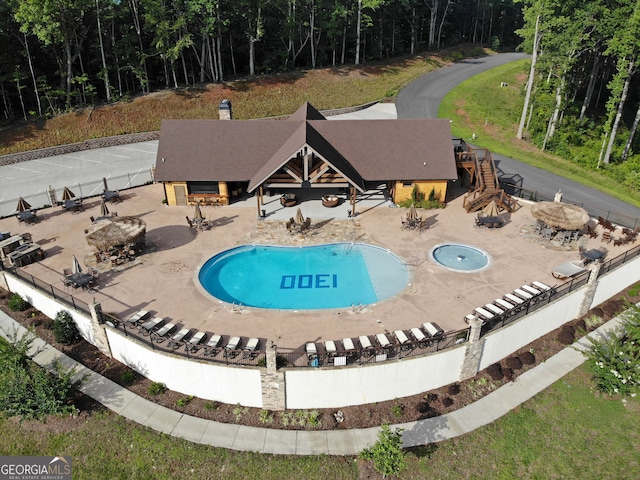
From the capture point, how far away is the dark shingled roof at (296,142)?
3347cm

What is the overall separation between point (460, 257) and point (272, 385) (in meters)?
14.9

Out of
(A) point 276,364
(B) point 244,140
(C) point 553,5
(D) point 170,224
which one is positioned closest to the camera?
(A) point 276,364

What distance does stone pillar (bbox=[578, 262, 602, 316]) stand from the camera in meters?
23.9

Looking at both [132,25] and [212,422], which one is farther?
[132,25]

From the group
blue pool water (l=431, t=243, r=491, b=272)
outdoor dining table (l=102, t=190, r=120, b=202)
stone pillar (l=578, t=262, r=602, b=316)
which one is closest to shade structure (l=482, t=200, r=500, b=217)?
blue pool water (l=431, t=243, r=491, b=272)

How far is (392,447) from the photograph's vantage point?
1625 centimetres

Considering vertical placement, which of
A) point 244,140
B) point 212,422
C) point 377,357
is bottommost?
point 212,422

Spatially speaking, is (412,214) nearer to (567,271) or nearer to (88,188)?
(567,271)

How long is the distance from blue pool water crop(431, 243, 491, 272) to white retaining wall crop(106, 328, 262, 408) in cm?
1385

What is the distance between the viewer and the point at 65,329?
22.5 m

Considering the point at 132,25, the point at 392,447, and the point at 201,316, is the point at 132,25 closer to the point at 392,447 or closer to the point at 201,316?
the point at 201,316

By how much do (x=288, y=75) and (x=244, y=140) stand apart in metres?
33.2

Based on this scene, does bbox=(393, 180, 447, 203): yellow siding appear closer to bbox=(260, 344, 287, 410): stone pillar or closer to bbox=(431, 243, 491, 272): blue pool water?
bbox=(431, 243, 491, 272): blue pool water

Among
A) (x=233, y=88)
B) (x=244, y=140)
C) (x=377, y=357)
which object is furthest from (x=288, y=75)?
(x=377, y=357)
